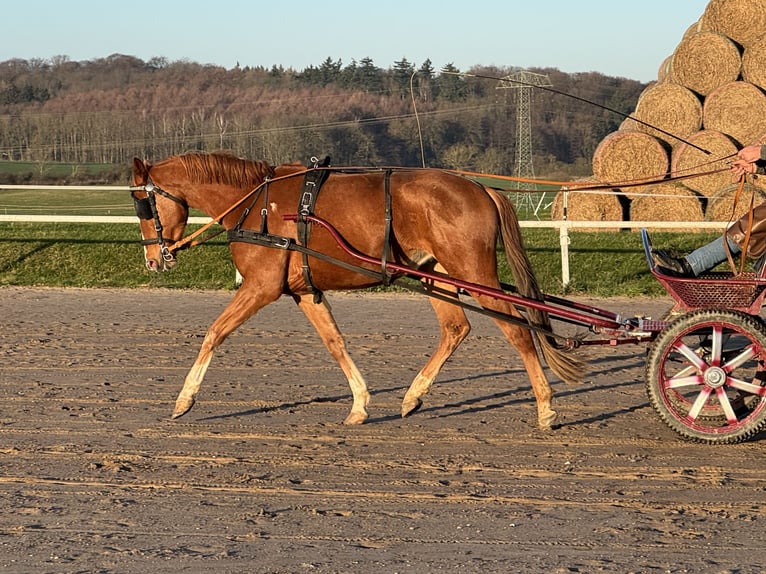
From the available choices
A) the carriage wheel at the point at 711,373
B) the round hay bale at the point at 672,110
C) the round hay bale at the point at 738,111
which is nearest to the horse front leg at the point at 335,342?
the carriage wheel at the point at 711,373

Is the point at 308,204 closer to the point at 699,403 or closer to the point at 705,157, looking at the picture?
the point at 699,403

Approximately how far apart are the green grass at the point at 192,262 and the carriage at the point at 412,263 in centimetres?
718

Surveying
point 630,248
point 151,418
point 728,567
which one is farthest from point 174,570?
point 630,248

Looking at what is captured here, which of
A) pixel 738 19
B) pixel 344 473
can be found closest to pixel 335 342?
pixel 344 473

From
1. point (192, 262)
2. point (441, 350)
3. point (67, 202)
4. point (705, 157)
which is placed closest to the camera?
point (441, 350)

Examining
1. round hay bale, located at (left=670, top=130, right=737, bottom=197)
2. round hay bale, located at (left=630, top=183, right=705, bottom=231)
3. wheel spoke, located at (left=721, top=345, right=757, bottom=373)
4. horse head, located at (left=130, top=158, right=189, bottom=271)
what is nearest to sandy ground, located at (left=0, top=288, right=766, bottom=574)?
wheel spoke, located at (left=721, top=345, right=757, bottom=373)

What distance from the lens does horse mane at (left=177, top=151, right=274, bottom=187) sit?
7.27m

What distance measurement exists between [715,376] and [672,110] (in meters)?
11.6

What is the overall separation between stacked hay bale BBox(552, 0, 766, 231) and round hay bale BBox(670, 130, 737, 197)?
2cm

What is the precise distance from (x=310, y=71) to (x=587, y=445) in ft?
113

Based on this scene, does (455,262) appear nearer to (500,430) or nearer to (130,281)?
(500,430)

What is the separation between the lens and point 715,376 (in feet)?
20.9

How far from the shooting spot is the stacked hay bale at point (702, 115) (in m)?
16.7

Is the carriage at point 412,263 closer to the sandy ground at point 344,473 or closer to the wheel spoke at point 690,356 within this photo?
the wheel spoke at point 690,356
